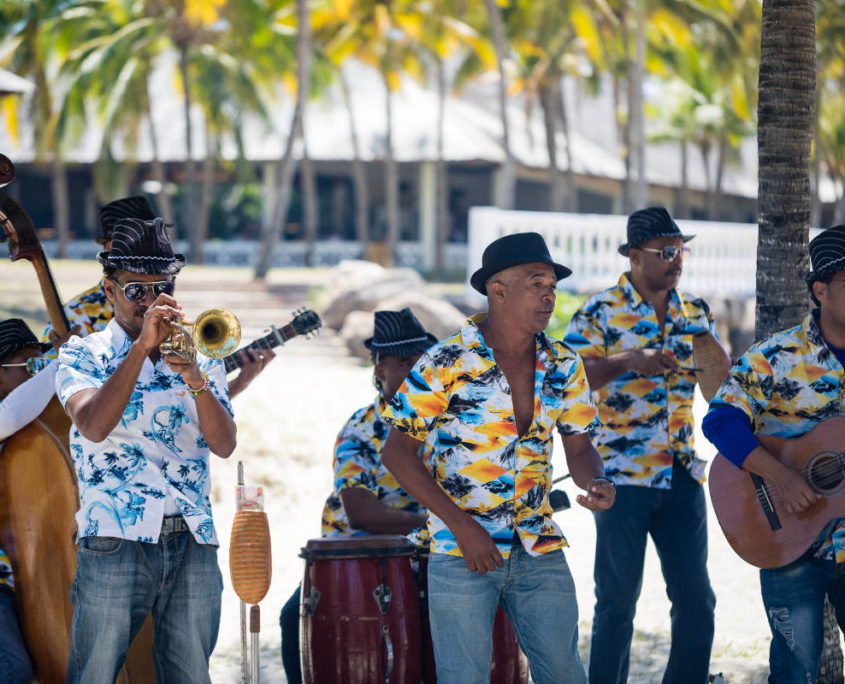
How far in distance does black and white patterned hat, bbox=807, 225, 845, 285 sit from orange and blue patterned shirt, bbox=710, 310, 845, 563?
0.58ft

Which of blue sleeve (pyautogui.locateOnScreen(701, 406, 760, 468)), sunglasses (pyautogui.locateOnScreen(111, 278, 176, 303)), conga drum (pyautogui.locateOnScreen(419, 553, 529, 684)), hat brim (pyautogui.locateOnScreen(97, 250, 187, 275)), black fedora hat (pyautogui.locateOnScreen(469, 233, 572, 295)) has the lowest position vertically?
conga drum (pyautogui.locateOnScreen(419, 553, 529, 684))

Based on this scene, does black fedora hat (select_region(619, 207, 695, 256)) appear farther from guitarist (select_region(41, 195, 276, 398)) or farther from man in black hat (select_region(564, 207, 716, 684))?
guitarist (select_region(41, 195, 276, 398))

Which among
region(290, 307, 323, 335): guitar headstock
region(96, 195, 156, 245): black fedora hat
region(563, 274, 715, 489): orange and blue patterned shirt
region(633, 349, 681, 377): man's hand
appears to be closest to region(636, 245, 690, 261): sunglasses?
region(563, 274, 715, 489): orange and blue patterned shirt

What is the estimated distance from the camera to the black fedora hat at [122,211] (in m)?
5.31

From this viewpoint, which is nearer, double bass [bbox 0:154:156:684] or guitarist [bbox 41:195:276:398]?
double bass [bbox 0:154:156:684]

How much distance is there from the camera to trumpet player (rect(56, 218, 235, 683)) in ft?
12.3

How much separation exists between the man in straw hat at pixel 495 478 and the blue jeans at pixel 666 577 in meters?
1.12

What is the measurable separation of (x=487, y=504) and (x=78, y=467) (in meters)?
1.32

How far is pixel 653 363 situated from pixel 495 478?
138cm

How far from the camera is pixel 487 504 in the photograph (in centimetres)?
400

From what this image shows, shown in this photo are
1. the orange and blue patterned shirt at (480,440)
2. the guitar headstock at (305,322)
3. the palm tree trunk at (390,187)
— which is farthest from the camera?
the palm tree trunk at (390,187)

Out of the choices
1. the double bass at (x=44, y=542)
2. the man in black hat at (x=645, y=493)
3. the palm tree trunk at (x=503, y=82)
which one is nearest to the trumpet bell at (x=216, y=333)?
the double bass at (x=44, y=542)

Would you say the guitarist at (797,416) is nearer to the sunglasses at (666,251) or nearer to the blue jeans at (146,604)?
the sunglasses at (666,251)

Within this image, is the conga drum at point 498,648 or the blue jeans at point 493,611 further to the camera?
the conga drum at point 498,648
